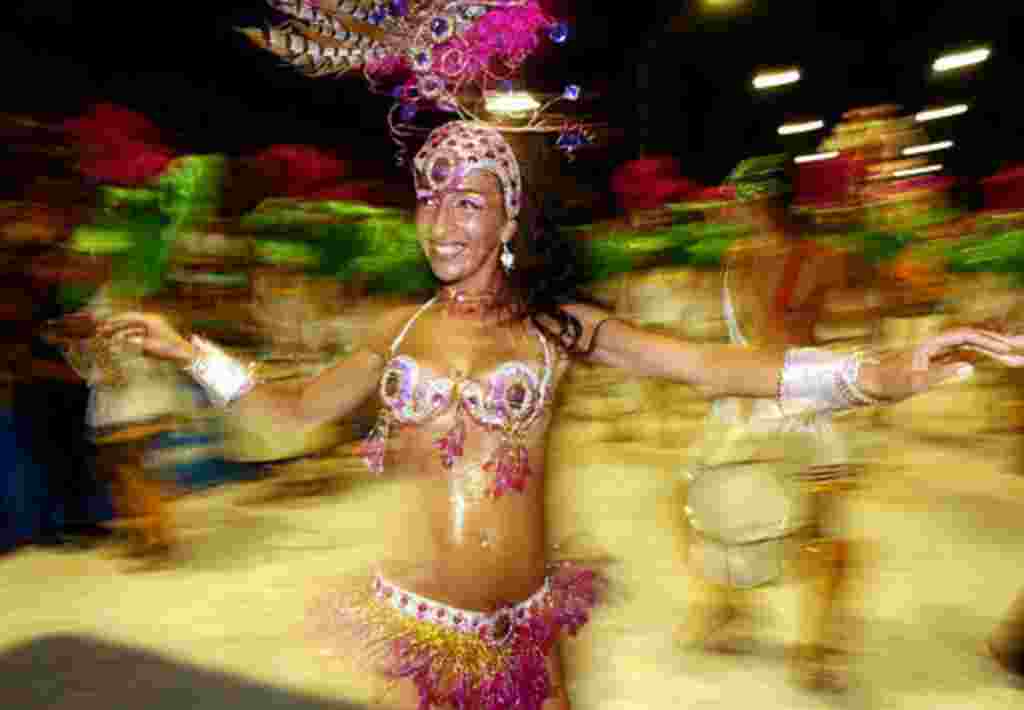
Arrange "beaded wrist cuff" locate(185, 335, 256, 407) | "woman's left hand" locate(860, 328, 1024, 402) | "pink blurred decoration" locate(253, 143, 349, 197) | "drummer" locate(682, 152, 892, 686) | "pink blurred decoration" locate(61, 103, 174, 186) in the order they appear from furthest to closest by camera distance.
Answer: "pink blurred decoration" locate(253, 143, 349, 197), "pink blurred decoration" locate(61, 103, 174, 186), "drummer" locate(682, 152, 892, 686), "beaded wrist cuff" locate(185, 335, 256, 407), "woman's left hand" locate(860, 328, 1024, 402)

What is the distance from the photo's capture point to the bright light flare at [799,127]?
2661 centimetres

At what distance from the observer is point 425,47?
2.28m

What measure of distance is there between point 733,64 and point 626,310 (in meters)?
17.2

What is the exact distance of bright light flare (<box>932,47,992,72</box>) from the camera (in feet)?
76.5

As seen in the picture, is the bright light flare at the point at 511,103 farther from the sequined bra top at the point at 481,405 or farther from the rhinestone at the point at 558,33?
the sequined bra top at the point at 481,405

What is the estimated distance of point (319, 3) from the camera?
7.66 feet

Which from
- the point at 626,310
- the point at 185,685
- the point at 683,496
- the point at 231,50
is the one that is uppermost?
the point at 231,50

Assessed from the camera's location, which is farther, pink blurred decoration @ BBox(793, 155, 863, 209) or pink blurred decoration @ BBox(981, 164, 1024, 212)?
pink blurred decoration @ BBox(981, 164, 1024, 212)

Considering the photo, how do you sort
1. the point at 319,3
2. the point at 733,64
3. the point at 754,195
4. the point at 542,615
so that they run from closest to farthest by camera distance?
the point at 542,615, the point at 319,3, the point at 754,195, the point at 733,64

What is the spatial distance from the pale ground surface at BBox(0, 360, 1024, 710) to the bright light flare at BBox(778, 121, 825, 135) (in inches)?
830

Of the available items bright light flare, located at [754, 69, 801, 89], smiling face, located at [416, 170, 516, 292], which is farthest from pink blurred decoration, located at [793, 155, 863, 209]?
bright light flare, located at [754, 69, 801, 89]

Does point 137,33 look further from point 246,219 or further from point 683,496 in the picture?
point 683,496

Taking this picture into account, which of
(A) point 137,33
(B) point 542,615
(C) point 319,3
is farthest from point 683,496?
(A) point 137,33

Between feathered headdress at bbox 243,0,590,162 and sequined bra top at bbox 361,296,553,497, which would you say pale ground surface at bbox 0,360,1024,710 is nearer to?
sequined bra top at bbox 361,296,553,497
